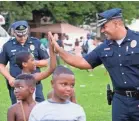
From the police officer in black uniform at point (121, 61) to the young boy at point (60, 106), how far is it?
5.16ft

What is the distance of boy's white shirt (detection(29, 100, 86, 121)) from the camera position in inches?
185

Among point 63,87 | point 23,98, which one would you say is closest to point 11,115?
point 23,98

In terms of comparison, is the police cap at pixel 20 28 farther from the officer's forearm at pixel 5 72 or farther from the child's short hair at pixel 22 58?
the child's short hair at pixel 22 58

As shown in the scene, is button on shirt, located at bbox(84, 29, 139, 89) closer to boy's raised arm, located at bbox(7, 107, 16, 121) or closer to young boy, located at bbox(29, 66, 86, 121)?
boy's raised arm, located at bbox(7, 107, 16, 121)

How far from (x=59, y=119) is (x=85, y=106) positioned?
25.9 ft

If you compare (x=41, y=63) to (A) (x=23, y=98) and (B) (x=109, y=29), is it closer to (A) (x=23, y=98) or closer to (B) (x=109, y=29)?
(B) (x=109, y=29)

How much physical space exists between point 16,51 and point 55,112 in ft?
11.1

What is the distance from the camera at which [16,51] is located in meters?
7.98

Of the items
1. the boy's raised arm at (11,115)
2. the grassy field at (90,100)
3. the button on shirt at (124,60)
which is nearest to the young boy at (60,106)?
the boy's raised arm at (11,115)

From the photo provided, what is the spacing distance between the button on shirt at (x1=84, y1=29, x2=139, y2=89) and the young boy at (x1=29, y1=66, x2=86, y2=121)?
1.69 metres

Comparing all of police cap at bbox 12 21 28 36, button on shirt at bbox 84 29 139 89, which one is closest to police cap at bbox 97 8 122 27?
button on shirt at bbox 84 29 139 89

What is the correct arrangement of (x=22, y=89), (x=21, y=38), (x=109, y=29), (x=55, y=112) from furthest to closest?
(x=21, y=38), (x=109, y=29), (x=22, y=89), (x=55, y=112)

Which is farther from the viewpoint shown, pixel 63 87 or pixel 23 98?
pixel 23 98

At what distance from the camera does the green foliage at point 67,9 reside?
4538 centimetres
